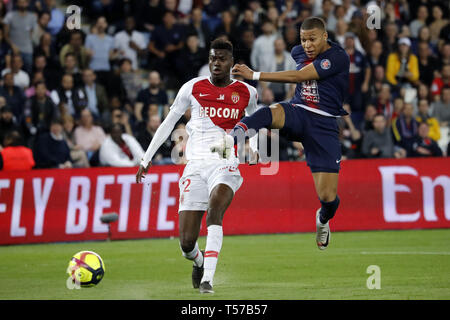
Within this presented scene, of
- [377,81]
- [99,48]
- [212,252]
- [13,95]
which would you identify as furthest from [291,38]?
[212,252]

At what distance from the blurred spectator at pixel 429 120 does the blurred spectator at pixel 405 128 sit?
1.63 feet

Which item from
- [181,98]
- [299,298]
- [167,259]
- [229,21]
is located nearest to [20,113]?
[229,21]

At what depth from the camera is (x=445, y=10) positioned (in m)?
24.0

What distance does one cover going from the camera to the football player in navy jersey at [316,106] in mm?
10422

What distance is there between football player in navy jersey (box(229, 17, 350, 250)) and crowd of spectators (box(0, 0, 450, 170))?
745cm

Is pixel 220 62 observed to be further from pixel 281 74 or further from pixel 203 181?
pixel 203 181

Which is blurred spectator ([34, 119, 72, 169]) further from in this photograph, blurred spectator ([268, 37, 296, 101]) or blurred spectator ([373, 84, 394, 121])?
blurred spectator ([373, 84, 394, 121])

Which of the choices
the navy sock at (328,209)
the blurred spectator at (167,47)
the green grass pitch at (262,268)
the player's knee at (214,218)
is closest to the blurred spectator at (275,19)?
the blurred spectator at (167,47)

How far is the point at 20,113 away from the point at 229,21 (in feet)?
17.8

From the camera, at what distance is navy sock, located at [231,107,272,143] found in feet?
32.6

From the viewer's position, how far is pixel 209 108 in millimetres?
10531

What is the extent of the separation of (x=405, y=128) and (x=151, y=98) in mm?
5715

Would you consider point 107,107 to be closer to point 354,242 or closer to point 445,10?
point 354,242

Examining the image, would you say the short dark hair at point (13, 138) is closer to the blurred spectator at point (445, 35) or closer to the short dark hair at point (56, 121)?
the short dark hair at point (56, 121)
